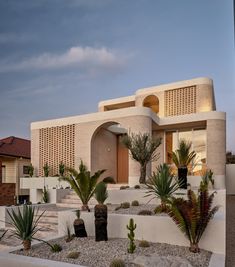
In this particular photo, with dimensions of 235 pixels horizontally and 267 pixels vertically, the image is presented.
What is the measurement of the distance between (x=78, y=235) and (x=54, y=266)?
3.03 metres

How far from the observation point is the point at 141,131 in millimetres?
17531

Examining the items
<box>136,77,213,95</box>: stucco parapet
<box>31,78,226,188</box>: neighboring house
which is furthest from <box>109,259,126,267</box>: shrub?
<box>136,77,213,95</box>: stucco parapet

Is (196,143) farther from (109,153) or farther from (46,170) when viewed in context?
(46,170)

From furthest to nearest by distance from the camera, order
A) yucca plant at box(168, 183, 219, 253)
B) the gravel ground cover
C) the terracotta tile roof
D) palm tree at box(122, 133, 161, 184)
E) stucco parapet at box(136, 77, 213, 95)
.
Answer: the terracotta tile roof, stucco parapet at box(136, 77, 213, 95), palm tree at box(122, 133, 161, 184), yucca plant at box(168, 183, 219, 253), the gravel ground cover

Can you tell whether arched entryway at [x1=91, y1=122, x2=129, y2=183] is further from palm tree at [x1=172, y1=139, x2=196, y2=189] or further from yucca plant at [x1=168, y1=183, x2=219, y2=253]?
yucca plant at [x1=168, y1=183, x2=219, y2=253]

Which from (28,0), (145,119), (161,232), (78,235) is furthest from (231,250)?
(145,119)

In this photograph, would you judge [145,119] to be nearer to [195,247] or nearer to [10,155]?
[195,247]

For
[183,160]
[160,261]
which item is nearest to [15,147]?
[183,160]

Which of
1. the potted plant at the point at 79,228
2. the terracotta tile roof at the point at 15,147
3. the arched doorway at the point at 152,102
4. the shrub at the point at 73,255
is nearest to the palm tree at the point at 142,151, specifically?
the potted plant at the point at 79,228

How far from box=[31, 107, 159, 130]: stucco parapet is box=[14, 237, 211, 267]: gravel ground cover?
10.7 m

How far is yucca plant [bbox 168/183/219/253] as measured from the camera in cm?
660

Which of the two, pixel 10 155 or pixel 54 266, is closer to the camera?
pixel 54 266

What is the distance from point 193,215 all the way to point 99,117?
1340 cm

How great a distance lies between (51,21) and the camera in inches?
396
